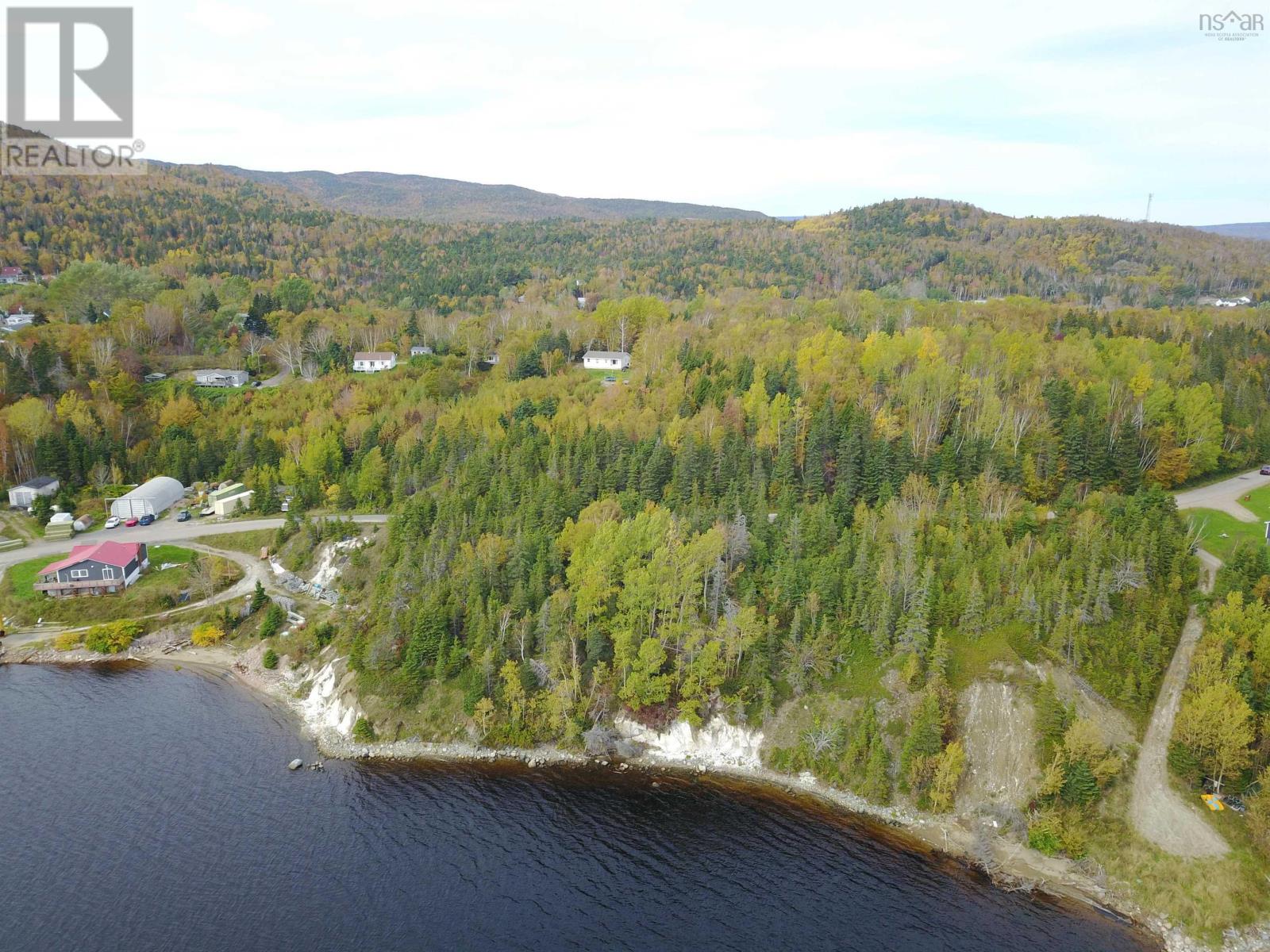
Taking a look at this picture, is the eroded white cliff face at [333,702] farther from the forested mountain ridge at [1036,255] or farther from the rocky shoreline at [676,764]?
the forested mountain ridge at [1036,255]

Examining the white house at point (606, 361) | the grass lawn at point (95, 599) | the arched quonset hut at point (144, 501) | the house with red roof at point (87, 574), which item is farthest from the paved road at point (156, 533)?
the white house at point (606, 361)

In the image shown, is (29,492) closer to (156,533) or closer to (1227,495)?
(156,533)

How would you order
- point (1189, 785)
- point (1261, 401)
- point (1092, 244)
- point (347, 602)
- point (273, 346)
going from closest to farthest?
point (1189, 785) < point (347, 602) < point (1261, 401) < point (273, 346) < point (1092, 244)

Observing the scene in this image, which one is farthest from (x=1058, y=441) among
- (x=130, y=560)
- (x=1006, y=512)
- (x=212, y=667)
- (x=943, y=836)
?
(x=130, y=560)

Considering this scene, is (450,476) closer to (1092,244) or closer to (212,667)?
(212,667)

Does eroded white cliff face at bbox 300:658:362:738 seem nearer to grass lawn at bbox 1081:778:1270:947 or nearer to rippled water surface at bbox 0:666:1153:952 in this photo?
rippled water surface at bbox 0:666:1153:952
